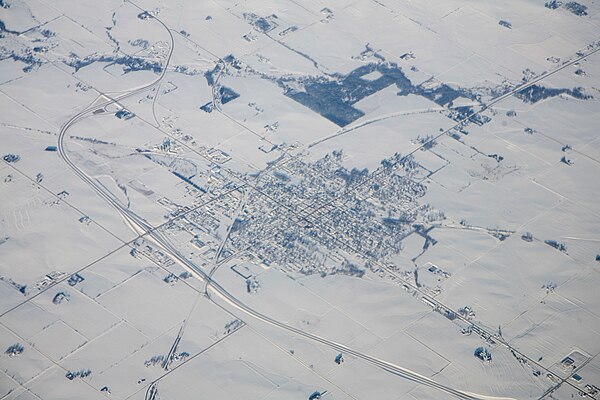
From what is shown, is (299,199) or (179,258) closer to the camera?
(179,258)

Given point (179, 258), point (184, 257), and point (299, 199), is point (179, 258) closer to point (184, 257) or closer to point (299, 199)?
point (184, 257)

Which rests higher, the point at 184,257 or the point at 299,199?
the point at 299,199

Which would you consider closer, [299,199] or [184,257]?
[184,257]

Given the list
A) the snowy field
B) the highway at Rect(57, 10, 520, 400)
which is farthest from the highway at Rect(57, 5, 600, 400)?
the snowy field

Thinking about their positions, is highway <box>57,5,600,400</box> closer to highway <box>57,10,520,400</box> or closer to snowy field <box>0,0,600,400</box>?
highway <box>57,10,520,400</box>

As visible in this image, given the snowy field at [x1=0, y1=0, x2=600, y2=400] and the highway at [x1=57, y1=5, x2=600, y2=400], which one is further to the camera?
the snowy field at [x1=0, y1=0, x2=600, y2=400]

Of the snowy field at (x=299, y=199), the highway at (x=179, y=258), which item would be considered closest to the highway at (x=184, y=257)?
the highway at (x=179, y=258)

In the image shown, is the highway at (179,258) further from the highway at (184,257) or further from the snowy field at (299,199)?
the snowy field at (299,199)

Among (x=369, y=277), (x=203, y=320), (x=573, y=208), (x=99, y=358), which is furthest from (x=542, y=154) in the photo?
(x=99, y=358)

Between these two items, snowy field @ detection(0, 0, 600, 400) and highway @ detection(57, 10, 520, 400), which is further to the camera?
snowy field @ detection(0, 0, 600, 400)

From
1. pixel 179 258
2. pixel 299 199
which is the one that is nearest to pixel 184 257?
pixel 179 258

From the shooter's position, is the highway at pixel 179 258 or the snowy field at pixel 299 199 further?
the snowy field at pixel 299 199
